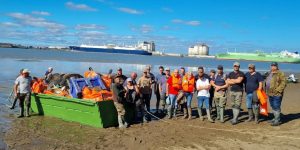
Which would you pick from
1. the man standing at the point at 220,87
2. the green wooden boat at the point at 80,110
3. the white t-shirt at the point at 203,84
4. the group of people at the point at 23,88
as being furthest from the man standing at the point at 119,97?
the group of people at the point at 23,88

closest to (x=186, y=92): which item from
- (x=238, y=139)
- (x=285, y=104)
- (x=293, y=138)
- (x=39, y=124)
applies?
(x=238, y=139)

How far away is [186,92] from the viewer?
11547 mm

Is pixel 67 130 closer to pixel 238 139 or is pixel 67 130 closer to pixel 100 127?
pixel 100 127

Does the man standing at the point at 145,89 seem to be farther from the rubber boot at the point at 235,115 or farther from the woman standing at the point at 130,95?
the rubber boot at the point at 235,115

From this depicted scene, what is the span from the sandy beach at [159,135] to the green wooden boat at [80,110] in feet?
0.77

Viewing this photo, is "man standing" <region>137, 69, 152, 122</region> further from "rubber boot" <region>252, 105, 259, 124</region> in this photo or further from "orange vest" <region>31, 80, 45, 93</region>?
"orange vest" <region>31, 80, 45, 93</region>

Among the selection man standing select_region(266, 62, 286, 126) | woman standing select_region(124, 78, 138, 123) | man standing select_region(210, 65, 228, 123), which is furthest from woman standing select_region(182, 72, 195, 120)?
man standing select_region(266, 62, 286, 126)

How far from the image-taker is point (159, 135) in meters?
9.59

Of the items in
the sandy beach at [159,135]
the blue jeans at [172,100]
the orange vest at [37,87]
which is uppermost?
the orange vest at [37,87]

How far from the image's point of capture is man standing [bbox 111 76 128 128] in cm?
1034

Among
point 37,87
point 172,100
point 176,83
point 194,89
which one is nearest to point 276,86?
point 194,89

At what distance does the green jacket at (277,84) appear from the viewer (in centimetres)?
1028

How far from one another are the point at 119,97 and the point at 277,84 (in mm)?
4465

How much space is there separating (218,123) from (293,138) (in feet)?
Result: 8.26
